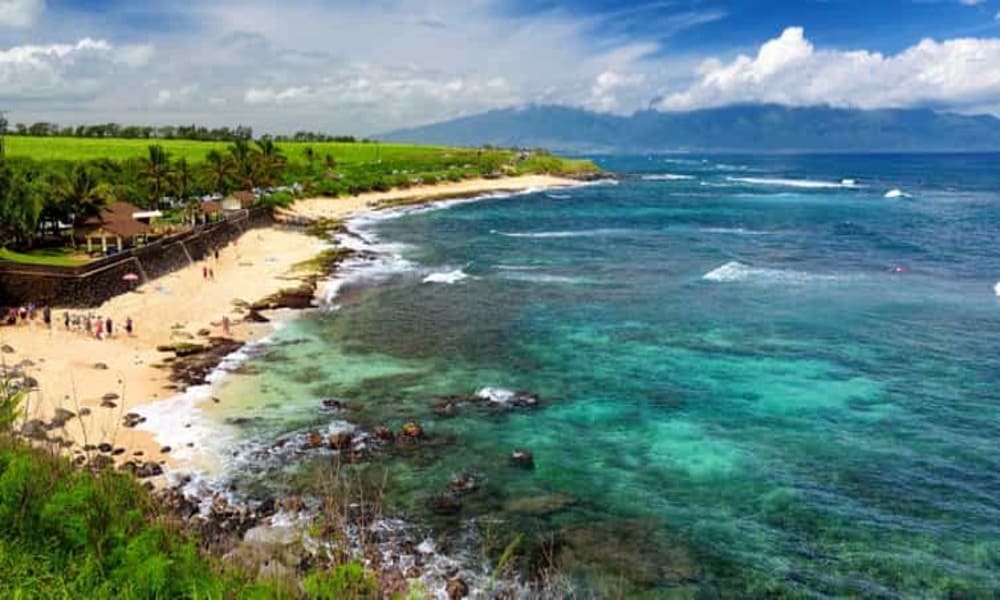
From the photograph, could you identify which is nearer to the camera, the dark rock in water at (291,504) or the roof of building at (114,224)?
the dark rock in water at (291,504)

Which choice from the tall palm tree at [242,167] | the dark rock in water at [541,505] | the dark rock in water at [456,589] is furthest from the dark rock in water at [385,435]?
the tall palm tree at [242,167]

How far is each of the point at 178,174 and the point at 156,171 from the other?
4969mm

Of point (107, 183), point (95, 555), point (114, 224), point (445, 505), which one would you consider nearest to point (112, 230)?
point (114, 224)

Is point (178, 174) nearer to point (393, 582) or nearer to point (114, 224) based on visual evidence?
point (114, 224)

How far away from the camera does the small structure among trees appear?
4806 centimetres

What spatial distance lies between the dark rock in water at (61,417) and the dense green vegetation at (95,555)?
12.4 meters

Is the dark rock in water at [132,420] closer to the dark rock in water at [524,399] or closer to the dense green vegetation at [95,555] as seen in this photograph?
the dense green vegetation at [95,555]

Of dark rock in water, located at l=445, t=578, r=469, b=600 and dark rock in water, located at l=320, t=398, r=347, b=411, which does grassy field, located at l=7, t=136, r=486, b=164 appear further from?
dark rock in water, located at l=445, t=578, r=469, b=600

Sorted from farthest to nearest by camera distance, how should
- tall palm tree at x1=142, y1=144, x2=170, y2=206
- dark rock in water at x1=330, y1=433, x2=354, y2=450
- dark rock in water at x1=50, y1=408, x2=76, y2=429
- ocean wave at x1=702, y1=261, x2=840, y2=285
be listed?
1. tall palm tree at x1=142, y1=144, x2=170, y2=206
2. ocean wave at x1=702, y1=261, x2=840, y2=285
3. dark rock in water at x1=330, y1=433, x2=354, y2=450
4. dark rock in water at x1=50, y1=408, x2=76, y2=429

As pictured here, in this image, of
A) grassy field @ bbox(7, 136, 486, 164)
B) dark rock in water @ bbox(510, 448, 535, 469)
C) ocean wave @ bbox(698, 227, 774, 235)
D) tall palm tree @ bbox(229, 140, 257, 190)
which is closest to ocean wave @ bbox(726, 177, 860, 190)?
ocean wave @ bbox(698, 227, 774, 235)

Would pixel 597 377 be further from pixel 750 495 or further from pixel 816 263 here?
pixel 816 263

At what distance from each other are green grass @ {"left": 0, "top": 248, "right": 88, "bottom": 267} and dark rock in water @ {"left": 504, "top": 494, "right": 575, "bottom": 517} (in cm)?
3605

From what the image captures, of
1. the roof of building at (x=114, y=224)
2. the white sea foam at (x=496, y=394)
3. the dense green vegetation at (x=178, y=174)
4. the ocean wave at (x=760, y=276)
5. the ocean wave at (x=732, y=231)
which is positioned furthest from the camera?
the ocean wave at (x=732, y=231)

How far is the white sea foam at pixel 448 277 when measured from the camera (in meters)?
52.6
